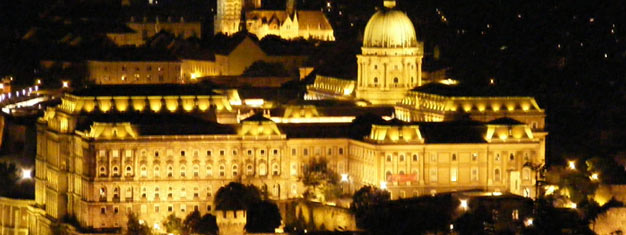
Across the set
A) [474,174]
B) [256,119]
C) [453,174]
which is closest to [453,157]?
[453,174]

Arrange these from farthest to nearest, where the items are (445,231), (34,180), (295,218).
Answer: (34,180)
(295,218)
(445,231)

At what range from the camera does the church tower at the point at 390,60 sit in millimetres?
181000

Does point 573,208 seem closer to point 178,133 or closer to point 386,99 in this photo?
point 178,133

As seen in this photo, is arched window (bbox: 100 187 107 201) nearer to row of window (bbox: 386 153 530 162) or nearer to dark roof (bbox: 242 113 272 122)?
dark roof (bbox: 242 113 272 122)

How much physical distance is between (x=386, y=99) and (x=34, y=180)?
71.2 ft

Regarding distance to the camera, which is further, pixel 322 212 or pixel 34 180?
pixel 34 180

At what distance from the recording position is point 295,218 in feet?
501

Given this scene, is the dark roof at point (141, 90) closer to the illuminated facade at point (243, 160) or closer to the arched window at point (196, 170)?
the illuminated facade at point (243, 160)

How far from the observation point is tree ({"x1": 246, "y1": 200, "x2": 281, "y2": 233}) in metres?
148

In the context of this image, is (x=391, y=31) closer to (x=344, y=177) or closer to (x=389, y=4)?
(x=389, y=4)

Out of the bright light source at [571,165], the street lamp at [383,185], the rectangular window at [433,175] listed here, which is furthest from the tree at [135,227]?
the bright light source at [571,165]

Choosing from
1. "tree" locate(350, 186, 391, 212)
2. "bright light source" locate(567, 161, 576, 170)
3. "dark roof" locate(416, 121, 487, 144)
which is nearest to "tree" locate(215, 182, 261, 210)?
"tree" locate(350, 186, 391, 212)

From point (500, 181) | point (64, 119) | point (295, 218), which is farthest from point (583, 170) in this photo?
point (64, 119)

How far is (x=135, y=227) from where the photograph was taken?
150 meters
